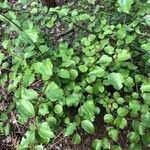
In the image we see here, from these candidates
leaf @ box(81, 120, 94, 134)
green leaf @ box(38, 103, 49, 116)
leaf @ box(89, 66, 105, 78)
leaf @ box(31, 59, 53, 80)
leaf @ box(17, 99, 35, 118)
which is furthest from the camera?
leaf @ box(89, 66, 105, 78)

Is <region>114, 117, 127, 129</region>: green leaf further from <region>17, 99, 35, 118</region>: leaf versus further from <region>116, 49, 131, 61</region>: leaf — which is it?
<region>17, 99, 35, 118</region>: leaf

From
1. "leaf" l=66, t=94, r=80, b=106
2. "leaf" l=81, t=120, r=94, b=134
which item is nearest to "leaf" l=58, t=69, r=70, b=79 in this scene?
"leaf" l=66, t=94, r=80, b=106

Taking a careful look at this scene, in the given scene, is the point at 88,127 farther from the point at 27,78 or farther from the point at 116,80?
the point at 27,78

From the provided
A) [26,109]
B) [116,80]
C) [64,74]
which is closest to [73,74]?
[64,74]

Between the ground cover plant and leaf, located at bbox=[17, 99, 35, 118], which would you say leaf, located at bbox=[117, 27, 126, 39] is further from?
leaf, located at bbox=[17, 99, 35, 118]

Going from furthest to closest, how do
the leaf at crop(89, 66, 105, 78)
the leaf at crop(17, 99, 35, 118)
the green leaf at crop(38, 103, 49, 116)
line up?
1. the leaf at crop(89, 66, 105, 78)
2. the green leaf at crop(38, 103, 49, 116)
3. the leaf at crop(17, 99, 35, 118)

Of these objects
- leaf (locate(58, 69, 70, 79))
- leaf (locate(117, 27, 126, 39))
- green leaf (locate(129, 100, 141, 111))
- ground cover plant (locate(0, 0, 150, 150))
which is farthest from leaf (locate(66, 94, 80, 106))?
leaf (locate(117, 27, 126, 39))

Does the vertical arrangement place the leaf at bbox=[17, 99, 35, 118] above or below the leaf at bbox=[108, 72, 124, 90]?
above

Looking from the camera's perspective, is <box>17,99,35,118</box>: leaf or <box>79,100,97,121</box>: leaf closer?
<box>17,99,35,118</box>: leaf

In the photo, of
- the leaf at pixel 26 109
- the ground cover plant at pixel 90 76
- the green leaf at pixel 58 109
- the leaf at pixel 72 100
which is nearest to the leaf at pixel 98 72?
the ground cover plant at pixel 90 76

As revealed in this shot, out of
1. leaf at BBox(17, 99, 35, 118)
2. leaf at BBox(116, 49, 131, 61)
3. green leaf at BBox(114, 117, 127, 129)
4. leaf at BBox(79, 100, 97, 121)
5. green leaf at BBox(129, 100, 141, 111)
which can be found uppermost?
leaf at BBox(17, 99, 35, 118)

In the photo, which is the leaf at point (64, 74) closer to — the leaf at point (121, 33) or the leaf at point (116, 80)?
the leaf at point (116, 80)

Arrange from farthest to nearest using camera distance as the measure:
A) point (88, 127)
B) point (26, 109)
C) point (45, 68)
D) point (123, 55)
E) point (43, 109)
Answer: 1. point (123, 55)
2. point (43, 109)
3. point (45, 68)
4. point (88, 127)
5. point (26, 109)
